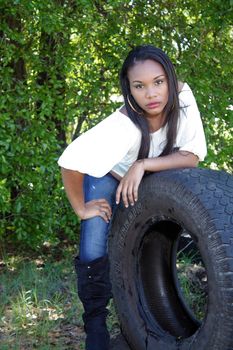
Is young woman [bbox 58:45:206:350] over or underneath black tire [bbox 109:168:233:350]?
over

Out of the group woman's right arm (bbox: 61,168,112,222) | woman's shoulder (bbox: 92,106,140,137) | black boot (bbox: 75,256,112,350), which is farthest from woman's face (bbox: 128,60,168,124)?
black boot (bbox: 75,256,112,350)

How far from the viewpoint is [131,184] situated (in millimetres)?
3408

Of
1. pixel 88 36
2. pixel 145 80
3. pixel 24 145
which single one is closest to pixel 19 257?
pixel 24 145

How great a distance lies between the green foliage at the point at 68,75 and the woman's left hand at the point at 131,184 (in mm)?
1964

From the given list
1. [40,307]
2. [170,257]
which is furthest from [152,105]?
[40,307]

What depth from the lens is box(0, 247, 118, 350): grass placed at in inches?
161

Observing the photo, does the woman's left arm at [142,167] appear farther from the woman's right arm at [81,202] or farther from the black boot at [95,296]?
the black boot at [95,296]

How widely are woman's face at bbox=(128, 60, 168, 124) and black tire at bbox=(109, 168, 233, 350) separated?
352mm

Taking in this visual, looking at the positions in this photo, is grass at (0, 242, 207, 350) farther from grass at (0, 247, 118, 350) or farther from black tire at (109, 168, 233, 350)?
black tire at (109, 168, 233, 350)

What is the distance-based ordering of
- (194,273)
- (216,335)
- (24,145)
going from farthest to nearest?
(24,145) < (194,273) < (216,335)

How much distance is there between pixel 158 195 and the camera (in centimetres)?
330

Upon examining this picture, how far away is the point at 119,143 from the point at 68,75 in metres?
2.47

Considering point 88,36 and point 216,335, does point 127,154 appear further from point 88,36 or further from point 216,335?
point 88,36

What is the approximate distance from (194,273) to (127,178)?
1849 mm
